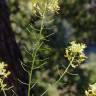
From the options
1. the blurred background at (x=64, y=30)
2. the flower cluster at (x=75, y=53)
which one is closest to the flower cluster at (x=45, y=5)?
the flower cluster at (x=75, y=53)

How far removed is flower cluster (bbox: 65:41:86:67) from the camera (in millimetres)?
1496

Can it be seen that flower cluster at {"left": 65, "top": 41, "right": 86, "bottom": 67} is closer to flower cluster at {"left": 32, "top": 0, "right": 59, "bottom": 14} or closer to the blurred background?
flower cluster at {"left": 32, "top": 0, "right": 59, "bottom": 14}

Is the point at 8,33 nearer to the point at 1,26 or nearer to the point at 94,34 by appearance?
the point at 1,26

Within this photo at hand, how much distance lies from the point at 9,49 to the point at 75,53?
134 centimetres

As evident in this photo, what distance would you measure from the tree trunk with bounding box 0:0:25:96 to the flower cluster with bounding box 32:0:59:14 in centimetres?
101

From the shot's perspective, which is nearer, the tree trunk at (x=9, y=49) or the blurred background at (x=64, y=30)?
the tree trunk at (x=9, y=49)

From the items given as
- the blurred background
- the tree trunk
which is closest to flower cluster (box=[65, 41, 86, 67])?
the tree trunk

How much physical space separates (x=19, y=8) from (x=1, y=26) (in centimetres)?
520

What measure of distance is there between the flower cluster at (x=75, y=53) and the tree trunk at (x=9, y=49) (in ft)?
3.16

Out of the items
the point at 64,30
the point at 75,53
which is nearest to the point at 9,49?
the point at 75,53

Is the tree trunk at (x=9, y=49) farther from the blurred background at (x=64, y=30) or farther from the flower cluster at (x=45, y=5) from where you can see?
the blurred background at (x=64, y=30)

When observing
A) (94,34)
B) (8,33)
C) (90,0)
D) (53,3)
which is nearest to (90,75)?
(90,0)

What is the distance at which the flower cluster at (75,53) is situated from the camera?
Answer: 4.91ft

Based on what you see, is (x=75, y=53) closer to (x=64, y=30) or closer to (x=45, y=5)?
(x=45, y=5)
